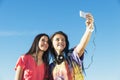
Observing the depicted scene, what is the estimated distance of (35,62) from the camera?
502cm

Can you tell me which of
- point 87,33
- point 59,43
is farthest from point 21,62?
point 87,33

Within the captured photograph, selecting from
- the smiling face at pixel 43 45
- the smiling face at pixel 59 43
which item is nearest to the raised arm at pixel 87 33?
the smiling face at pixel 59 43

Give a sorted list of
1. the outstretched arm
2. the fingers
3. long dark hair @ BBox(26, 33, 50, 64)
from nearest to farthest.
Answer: the fingers, the outstretched arm, long dark hair @ BBox(26, 33, 50, 64)

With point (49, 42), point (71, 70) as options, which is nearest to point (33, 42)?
point (49, 42)

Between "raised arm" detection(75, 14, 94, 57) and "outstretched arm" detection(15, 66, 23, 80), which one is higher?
"raised arm" detection(75, 14, 94, 57)

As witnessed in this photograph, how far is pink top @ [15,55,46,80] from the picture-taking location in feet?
16.1

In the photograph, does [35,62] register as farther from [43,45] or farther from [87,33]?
[87,33]

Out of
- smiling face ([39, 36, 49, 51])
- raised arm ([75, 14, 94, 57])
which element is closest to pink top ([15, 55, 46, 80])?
smiling face ([39, 36, 49, 51])

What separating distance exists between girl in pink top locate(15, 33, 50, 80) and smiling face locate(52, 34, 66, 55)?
9cm

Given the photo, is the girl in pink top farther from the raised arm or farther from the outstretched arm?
the raised arm

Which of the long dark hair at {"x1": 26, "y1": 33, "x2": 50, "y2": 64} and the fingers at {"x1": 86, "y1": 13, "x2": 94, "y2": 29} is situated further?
the long dark hair at {"x1": 26, "y1": 33, "x2": 50, "y2": 64}

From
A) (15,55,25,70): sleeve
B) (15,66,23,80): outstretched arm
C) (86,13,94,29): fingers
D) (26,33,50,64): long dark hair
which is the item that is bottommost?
(15,66,23,80): outstretched arm

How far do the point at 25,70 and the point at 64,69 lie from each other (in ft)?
1.38

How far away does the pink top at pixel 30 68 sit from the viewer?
4.91 meters
